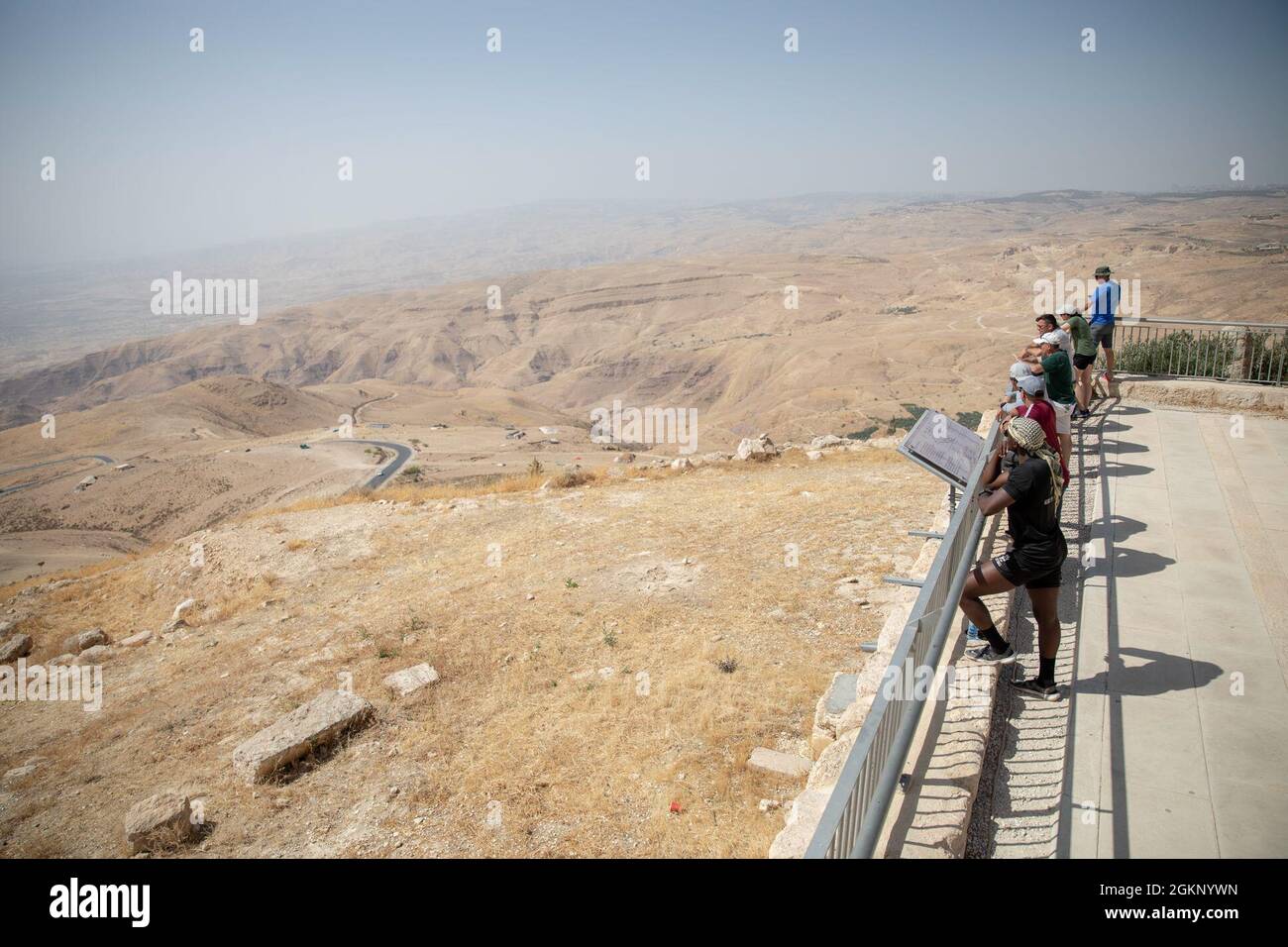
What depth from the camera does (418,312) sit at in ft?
507

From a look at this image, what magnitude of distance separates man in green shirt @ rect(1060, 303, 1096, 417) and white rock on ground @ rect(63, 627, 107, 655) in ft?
54.5

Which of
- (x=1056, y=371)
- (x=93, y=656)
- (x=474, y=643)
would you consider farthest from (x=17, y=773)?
(x=1056, y=371)

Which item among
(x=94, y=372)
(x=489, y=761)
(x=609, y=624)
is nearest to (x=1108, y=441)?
(x=609, y=624)

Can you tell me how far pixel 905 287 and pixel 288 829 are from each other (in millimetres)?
127308

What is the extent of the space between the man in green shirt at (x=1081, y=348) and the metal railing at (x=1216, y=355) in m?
2.43

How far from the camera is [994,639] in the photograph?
501cm

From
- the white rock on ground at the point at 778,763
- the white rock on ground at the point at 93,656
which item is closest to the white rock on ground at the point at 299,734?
the white rock on ground at the point at 778,763

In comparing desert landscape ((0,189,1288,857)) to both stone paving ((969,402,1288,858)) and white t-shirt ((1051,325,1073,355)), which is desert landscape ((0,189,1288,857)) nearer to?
stone paving ((969,402,1288,858))

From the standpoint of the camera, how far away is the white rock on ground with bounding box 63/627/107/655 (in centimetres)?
1218

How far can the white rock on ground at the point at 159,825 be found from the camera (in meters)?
6.35

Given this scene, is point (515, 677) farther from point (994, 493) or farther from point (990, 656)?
point (994, 493)

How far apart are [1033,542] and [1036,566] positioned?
0.16 meters

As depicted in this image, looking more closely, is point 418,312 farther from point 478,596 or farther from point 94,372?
point 478,596

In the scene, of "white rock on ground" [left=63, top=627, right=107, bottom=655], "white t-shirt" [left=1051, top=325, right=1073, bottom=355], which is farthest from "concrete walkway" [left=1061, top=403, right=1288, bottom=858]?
"white rock on ground" [left=63, top=627, right=107, bottom=655]
